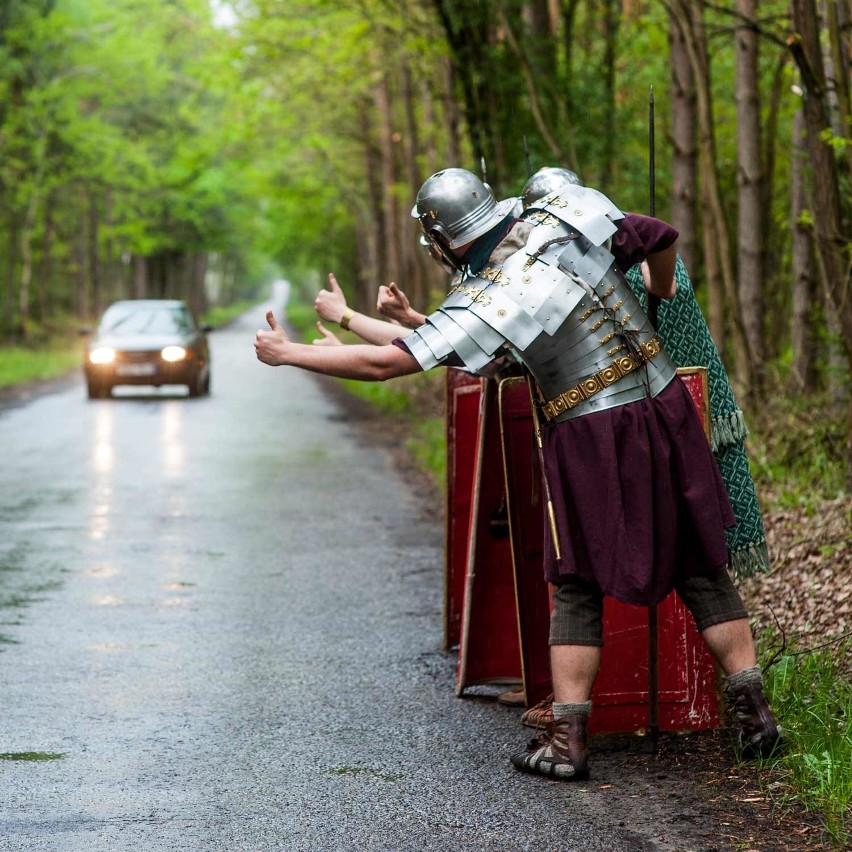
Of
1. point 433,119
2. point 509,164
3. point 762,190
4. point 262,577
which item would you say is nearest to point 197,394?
point 433,119

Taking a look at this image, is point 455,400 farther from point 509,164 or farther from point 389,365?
point 509,164

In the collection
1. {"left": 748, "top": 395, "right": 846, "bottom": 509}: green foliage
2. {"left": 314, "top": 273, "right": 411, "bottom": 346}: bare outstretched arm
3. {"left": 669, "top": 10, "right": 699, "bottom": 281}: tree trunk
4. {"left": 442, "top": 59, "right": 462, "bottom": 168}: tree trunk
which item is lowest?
{"left": 748, "top": 395, "right": 846, "bottom": 509}: green foliage

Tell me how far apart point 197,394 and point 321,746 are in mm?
19731

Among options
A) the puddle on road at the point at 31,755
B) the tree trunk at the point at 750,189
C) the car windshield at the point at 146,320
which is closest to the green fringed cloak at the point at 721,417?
the puddle on road at the point at 31,755

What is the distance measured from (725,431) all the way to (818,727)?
0.99 meters

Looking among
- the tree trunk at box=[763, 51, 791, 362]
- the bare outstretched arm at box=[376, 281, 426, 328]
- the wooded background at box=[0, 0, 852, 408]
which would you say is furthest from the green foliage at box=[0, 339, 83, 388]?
the bare outstretched arm at box=[376, 281, 426, 328]

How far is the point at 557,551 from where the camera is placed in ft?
14.7

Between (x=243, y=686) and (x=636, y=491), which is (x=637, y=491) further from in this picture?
(x=243, y=686)

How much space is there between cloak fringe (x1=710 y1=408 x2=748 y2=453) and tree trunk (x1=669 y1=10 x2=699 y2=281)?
7.83m

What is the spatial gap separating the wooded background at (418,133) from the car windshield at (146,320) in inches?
183

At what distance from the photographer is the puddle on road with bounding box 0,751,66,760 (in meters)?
4.62

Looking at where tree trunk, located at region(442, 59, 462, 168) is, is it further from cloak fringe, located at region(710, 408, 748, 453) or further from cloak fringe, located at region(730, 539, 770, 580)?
cloak fringe, located at region(730, 539, 770, 580)

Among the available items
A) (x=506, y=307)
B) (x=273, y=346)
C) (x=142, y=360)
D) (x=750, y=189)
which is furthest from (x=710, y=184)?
(x=142, y=360)

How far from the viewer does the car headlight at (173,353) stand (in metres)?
23.6
